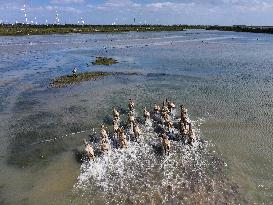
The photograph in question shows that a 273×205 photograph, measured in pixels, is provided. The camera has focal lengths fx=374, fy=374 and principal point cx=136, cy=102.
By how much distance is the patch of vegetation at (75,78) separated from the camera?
160ft

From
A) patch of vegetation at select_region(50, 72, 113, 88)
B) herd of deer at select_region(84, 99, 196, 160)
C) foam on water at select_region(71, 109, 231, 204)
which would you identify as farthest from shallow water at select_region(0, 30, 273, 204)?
patch of vegetation at select_region(50, 72, 113, 88)

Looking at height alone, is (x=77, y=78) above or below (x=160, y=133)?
below

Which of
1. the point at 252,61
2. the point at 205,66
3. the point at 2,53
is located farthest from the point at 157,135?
the point at 2,53

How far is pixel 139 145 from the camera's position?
26.0 metres

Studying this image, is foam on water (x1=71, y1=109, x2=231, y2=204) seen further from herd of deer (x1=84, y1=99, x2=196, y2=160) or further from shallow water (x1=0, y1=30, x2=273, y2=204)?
herd of deer (x1=84, y1=99, x2=196, y2=160)

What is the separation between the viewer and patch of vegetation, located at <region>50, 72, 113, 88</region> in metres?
48.7

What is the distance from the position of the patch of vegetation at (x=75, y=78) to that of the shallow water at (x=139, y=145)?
6.38 ft

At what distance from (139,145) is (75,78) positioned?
27.1 metres

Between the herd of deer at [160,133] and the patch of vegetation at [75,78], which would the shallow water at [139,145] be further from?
the patch of vegetation at [75,78]

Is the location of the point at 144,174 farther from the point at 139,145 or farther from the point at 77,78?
the point at 77,78

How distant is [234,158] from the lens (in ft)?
77.5

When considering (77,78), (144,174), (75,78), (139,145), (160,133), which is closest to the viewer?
(144,174)

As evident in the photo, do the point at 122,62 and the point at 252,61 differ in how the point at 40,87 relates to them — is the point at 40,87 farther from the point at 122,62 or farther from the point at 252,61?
the point at 252,61

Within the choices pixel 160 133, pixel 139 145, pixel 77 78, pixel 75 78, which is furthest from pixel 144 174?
pixel 77 78
